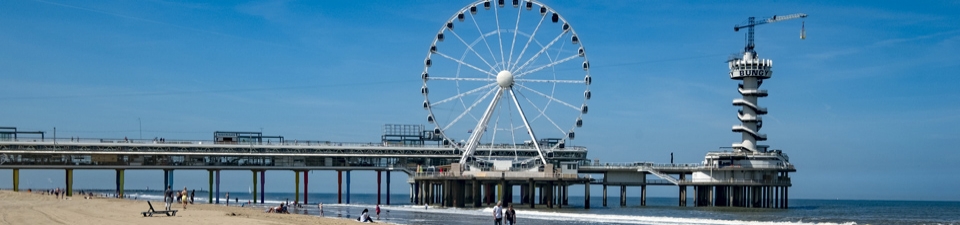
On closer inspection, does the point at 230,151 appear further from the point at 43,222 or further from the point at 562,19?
the point at 43,222

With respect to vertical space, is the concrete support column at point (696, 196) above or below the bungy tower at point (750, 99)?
below

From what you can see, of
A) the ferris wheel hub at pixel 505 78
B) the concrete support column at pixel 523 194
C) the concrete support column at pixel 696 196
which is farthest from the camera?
the concrete support column at pixel 696 196

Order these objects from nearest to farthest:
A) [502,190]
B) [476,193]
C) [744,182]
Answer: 1. [502,190]
2. [476,193]
3. [744,182]

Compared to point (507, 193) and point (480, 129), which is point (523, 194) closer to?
point (507, 193)

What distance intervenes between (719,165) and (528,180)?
15957mm

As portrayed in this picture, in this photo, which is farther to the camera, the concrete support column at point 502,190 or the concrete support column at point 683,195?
the concrete support column at point 683,195

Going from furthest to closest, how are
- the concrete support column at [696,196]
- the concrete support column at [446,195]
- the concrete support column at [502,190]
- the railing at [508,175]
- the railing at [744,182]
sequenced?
the concrete support column at [696,196] < the railing at [744,182] < the concrete support column at [446,195] < the concrete support column at [502,190] < the railing at [508,175]

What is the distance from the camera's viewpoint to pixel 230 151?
269ft

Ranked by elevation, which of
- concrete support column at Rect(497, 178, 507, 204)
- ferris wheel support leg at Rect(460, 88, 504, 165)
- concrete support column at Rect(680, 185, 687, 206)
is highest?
ferris wheel support leg at Rect(460, 88, 504, 165)

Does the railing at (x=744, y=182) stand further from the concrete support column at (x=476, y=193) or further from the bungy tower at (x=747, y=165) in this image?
the concrete support column at (x=476, y=193)

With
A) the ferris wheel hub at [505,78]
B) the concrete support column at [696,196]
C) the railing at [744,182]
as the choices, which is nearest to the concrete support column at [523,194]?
the ferris wheel hub at [505,78]

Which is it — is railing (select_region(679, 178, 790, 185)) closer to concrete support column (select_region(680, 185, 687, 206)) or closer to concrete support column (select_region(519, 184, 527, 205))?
concrete support column (select_region(680, 185, 687, 206))

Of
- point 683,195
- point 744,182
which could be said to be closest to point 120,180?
point 683,195

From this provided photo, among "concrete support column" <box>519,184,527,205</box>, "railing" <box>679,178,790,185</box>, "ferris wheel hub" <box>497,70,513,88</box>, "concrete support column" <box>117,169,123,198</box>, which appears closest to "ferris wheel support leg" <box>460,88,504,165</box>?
"ferris wheel hub" <box>497,70,513,88</box>
